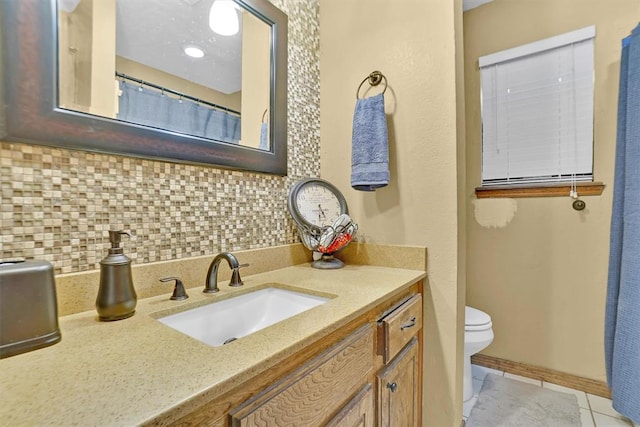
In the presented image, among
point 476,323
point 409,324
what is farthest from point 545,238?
point 409,324

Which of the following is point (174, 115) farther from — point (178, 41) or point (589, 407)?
point (589, 407)

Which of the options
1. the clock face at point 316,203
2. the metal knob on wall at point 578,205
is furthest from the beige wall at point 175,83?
the metal knob on wall at point 578,205

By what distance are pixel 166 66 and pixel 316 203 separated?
76cm

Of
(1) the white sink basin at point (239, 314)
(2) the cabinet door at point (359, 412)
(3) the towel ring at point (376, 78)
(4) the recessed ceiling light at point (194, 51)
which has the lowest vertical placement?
(2) the cabinet door at point (359, 412)

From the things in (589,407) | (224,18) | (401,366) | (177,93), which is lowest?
(589,407)

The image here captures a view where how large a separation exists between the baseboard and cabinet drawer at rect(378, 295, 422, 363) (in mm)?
1152

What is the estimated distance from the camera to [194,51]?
3.29 ft

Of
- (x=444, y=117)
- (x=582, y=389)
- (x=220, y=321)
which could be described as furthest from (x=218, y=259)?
(x=582, y=389)

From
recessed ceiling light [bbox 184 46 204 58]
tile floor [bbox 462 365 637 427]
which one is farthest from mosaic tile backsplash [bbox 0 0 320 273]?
tile floor [bbox 462 365 637 427]

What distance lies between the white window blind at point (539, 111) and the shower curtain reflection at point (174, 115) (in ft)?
5.52

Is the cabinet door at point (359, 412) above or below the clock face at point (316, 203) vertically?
below

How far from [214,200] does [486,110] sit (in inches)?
72.7

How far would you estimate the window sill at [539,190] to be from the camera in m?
1.61

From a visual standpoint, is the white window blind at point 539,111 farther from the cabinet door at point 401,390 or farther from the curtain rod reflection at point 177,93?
the curtain rod reflection at point 177,93
